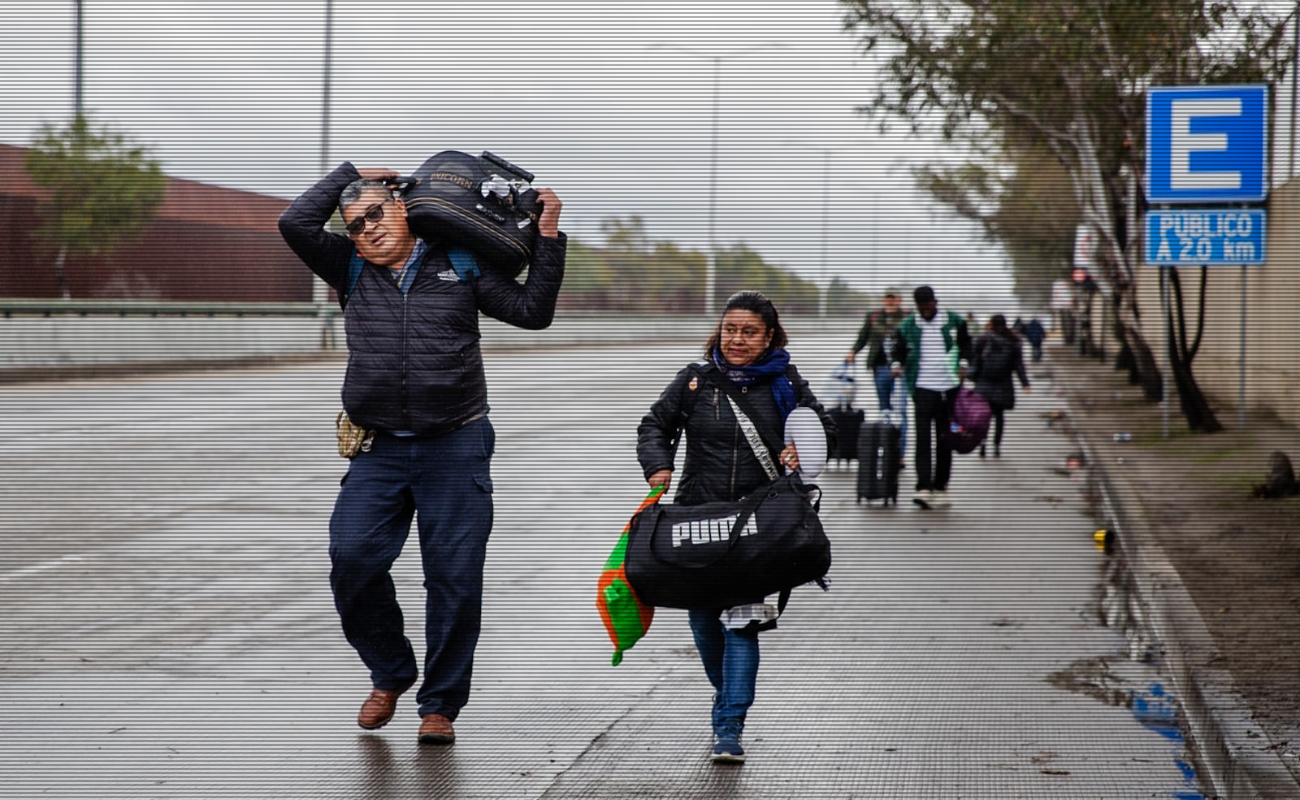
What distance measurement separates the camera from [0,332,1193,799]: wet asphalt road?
15.6 feet

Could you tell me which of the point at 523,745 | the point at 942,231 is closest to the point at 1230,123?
the point at 942,231

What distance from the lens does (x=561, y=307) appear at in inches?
287

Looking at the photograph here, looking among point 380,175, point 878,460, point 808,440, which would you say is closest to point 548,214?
point 380,175

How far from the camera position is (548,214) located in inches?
192

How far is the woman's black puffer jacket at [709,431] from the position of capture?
4934mm

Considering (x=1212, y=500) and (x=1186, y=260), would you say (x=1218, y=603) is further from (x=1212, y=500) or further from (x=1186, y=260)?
(x=1186, y=260)

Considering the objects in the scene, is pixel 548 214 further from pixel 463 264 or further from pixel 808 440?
pixel 808 440

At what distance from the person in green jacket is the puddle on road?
358 centimetres

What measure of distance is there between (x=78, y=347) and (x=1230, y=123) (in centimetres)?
775

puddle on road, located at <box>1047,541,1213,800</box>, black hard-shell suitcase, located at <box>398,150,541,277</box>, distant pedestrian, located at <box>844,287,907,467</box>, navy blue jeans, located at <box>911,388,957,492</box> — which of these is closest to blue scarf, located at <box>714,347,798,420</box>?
black hard-shell suitcase, located at <box>398,150,541,277</box>

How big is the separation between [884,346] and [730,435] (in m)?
6.65

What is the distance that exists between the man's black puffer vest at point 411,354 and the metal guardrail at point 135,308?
275 cm

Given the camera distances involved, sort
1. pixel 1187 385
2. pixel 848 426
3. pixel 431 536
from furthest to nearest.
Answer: pixel 1187 385, pixel 848 426, pixel 431 536

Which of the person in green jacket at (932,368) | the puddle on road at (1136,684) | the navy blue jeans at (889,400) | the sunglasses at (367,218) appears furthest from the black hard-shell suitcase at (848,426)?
the sunglasses at (367,218)
